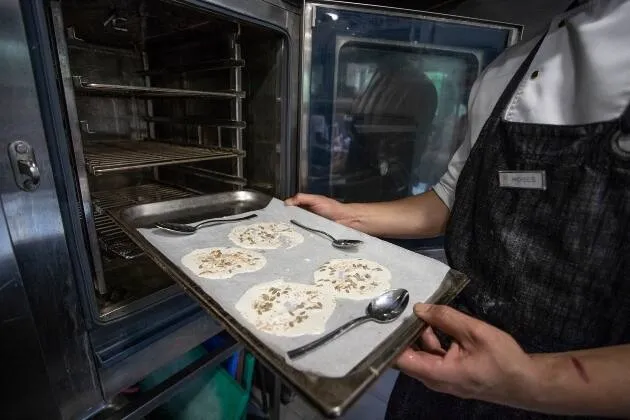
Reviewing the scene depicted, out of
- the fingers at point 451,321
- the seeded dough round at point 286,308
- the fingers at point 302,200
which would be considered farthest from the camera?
the fingers at point 302,200

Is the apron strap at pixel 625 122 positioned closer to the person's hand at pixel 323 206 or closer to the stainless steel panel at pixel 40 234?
the person's hand at pixel 323 206

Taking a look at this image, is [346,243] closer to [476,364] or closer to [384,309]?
[384,309]

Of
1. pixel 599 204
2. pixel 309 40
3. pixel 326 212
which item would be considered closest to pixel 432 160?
pixel 326 212

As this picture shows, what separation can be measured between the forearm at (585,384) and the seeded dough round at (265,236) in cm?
76

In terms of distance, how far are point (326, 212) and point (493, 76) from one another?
30.6 inches

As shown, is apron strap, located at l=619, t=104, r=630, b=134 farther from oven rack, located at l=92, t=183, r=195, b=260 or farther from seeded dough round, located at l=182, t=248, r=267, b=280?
oven rack, located at l=92, t=183, r=195, b=260

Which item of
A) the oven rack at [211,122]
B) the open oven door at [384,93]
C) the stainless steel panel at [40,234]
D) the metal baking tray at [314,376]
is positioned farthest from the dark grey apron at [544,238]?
the stainless steel panel at [40,234]

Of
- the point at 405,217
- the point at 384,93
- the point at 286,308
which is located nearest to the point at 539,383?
the point at 286,308

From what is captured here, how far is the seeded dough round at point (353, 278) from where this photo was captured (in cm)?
88

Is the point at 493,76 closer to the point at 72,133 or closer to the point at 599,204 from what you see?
the point at 599,204

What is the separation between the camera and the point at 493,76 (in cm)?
111

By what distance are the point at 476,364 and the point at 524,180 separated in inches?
20.4

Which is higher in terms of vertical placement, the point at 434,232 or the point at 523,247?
the point at 523,247

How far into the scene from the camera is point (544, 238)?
82cm
